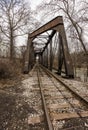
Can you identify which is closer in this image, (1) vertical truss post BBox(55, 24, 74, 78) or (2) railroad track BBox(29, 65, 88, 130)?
(2) railroad track BBox(29, 65, 88, 130)

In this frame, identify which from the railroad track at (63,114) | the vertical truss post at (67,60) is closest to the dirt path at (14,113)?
the railroad track at (63,114)

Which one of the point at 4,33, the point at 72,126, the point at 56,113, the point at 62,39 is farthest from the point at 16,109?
the point at 4,33

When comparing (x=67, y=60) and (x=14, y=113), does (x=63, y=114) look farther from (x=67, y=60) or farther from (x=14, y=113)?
(x=67, y=60)

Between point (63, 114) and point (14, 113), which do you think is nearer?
point (63, 114)

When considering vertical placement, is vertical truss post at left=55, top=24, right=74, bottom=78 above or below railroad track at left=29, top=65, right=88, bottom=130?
above

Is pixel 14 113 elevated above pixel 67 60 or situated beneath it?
situated beneath

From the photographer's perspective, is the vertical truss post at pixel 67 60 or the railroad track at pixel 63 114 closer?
the railroad track at pixel 63 114

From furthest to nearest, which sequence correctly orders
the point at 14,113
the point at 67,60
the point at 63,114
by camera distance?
1. the point at 67,60
2. the point at 14,113
3. the point at 63,114

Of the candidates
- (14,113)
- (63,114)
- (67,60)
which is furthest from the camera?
(67,60)

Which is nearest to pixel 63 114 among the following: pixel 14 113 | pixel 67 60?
pixel 14 113

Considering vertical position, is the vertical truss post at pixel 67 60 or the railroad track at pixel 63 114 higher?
the vertical truss post at pixel 67 60

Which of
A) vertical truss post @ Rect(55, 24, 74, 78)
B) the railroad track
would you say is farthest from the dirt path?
vertical truss post @ Rect(55, 24, 74, 78)

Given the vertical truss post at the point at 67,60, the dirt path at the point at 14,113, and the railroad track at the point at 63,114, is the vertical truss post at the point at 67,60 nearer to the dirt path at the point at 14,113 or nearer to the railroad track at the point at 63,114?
the railroad track at the point at 63,114

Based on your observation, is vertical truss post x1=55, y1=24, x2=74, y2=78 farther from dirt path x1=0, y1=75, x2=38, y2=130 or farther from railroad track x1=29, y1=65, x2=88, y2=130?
dirt path x1=0, y1=75, x2=38, y2=130
